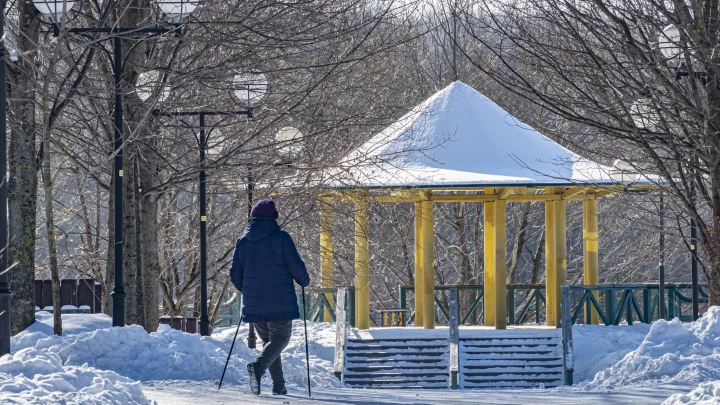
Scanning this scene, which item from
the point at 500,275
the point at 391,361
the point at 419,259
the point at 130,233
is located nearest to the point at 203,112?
the point at 130,233

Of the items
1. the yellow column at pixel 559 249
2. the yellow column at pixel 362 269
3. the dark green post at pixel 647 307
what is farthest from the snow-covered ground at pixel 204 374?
the dark green post at pixel 647 307

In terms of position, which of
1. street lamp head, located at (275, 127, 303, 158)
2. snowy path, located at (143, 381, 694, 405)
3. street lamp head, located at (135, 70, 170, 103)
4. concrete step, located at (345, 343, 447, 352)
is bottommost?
concrete step, located at (345, 343, 447, 352)

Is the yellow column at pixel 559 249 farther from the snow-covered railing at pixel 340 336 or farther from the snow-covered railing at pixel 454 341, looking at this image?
the snow-covered railing at pixel 340 336

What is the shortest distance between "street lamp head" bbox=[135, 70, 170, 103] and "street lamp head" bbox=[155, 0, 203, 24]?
1.86 metres

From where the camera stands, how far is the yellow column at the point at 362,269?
1898cm

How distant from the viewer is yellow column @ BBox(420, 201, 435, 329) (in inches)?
744

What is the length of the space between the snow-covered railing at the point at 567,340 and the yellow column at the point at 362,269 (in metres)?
3.90

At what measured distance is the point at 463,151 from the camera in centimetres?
1989

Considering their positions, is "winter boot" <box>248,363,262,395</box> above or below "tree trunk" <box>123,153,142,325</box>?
below

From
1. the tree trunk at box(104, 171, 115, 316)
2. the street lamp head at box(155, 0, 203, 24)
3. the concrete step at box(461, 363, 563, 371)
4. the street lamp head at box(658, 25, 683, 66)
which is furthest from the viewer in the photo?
the tree trunk at box(104, 171, 115, 316)

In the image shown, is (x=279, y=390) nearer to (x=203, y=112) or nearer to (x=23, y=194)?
(x=23, y=194)

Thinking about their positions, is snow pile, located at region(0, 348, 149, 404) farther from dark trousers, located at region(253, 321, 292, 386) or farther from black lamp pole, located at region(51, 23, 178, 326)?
black lamp pole, located at region(51, 23, 178, 326)

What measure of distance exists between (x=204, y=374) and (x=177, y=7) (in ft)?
13.5

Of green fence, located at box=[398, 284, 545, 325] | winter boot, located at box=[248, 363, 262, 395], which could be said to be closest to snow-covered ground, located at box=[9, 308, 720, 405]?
winter boot, located at box=[248, 363, 262, 395]
